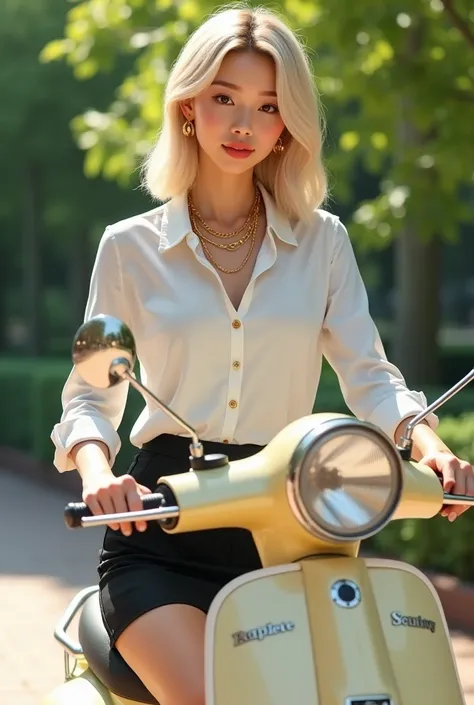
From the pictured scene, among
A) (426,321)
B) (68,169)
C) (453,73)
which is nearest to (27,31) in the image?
(68,169)

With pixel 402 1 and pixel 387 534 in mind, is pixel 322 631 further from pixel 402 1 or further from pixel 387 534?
pixel 402 1

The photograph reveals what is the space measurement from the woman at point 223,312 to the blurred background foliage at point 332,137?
1569 millimetres

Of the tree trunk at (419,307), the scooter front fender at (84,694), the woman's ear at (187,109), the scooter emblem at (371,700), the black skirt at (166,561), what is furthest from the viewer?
the tree trunk at (419,307)

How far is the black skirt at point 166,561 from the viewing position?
2.56 m

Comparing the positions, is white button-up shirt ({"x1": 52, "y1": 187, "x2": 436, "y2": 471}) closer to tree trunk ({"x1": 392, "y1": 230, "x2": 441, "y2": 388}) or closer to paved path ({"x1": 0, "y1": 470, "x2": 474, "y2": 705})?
paved path ({"x1": 0, "y1": 470, "x2": 474, "y2": 705})

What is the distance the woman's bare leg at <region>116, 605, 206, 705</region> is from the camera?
7.91 feet

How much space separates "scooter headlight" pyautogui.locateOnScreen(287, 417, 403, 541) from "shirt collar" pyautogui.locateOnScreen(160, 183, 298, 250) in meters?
0.81

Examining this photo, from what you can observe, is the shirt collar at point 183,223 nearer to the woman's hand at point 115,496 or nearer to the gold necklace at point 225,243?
the gold necklace at point 225,243

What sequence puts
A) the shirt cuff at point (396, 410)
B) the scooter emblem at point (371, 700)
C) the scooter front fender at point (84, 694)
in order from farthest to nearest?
the scooter front fender at point (84, 694)
the shirt cuff at point (396, 410)
the scooter emblem at point (371, 700)

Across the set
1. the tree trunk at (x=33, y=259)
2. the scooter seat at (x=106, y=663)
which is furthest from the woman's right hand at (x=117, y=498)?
the tree trunk at (x=33, y=259)

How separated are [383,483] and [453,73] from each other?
5966 millimetres

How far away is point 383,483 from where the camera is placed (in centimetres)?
217

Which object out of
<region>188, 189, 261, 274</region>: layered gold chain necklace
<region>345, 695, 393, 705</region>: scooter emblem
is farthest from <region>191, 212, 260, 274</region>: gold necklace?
<region>345, 695, 393, 705</region>: scooter emblem

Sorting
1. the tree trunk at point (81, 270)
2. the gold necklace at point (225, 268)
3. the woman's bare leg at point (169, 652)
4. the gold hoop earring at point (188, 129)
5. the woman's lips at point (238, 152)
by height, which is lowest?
the tree trunk at point (81, 270)
